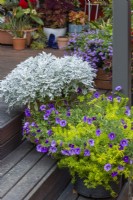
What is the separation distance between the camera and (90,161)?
315cm

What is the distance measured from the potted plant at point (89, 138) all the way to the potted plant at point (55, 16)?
8.46 ft

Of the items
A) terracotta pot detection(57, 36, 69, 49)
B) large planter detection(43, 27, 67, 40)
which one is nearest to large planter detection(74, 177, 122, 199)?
terracotta pot detection(57, 36, 69, 49)

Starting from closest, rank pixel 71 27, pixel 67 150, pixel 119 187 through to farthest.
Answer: pixel 67 150, pixel 119 187, pixel 71 27

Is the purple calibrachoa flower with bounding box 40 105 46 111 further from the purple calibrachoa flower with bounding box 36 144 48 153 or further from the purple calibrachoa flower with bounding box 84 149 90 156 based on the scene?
the purple calibrachoa flower with bounding box 84 149 90 156

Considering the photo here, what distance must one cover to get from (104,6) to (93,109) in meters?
3.36

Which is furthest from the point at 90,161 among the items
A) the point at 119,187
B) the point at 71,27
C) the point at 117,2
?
the point at 71,27

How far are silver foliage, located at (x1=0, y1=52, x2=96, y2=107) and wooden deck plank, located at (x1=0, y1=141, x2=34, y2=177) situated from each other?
31 centimetres

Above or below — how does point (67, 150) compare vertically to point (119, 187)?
above

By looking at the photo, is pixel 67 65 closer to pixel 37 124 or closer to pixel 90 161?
pixel 37 124

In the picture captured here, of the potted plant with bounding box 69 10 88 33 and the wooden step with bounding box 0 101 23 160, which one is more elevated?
the potted plant with bounding box 69 10 88 33

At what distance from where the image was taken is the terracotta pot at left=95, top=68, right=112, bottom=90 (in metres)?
4.57

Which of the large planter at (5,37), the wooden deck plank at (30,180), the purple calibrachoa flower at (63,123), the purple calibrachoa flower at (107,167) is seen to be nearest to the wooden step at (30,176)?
the wooden deck plank at (30,180)

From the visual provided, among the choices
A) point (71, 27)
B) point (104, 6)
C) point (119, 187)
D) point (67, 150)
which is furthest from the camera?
point (104, 6)

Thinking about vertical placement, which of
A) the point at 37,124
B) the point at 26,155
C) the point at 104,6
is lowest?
the point at 26,155
